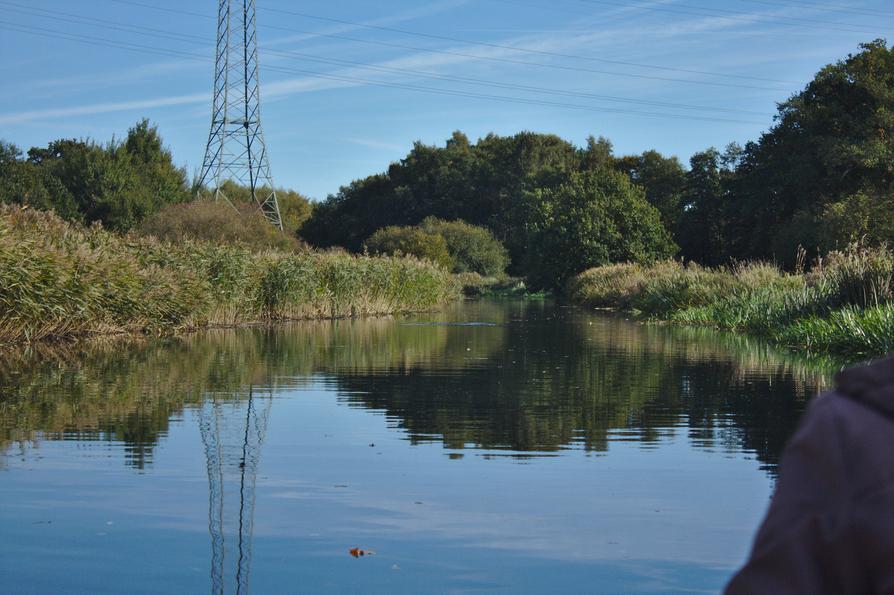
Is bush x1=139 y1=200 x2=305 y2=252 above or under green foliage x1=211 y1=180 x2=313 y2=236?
under

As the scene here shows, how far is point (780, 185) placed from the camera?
51.7 meters

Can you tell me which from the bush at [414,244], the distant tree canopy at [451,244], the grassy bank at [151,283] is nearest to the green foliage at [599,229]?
the bush at [414,244]

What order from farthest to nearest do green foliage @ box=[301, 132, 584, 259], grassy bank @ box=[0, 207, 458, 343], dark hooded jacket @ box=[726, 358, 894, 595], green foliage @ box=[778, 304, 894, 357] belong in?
green foliage @ box=[301, 132, 584, 259] → grassy bank @ box=[0, 207, 458, 343] → green foliage @ box=[778, 304, 894, 357] → dark hooded jacket @ box=[726, 358, 894, 595]

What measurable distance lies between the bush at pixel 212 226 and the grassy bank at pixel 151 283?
7843 mm

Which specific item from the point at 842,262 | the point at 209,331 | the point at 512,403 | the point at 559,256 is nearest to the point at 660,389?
the point at 512,403

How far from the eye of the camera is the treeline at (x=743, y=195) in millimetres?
45875

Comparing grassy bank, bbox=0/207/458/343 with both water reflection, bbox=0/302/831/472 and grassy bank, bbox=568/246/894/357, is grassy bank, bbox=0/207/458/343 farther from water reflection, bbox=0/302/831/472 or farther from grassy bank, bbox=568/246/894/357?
grassy bank, bbox=568/246/894/357

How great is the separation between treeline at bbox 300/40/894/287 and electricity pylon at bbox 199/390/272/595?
92.8 ft

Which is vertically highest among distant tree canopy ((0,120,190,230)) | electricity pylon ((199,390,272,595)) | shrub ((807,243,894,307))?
distant tree canopy ((0,120,190,230))

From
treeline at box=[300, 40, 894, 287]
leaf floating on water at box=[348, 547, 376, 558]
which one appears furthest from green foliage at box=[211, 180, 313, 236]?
leaf floating on water at box=[348, 547, 376, 558]

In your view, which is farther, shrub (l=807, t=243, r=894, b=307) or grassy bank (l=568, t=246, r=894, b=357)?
shrub (l=807, t=243, r=894, b=307)

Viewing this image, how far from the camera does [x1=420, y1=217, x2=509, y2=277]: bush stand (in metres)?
74.2

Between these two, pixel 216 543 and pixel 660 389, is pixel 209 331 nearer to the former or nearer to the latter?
pixel 660 389

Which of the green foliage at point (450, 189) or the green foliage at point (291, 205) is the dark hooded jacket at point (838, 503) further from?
the green foliage at point (291, 205)
